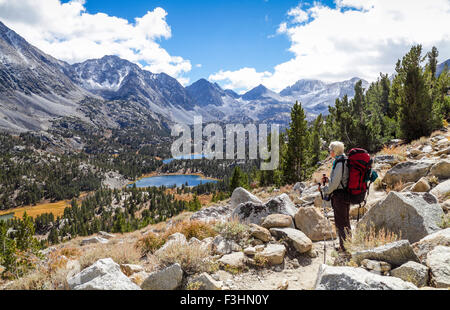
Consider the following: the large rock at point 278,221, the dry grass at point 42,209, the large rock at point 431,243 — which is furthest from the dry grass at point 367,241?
the dry grass at point 42,209

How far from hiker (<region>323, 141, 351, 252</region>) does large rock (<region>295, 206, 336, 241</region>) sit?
4.45ft

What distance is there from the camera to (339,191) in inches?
245

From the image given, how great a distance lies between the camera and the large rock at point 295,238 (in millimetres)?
6765

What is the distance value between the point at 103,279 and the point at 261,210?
20.8 ft

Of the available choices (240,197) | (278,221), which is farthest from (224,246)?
(240,197)

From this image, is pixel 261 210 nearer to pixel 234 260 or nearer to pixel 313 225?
pixel 313 225

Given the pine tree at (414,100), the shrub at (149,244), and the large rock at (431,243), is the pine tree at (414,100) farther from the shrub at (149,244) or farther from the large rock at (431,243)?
the shrub at (149,244)

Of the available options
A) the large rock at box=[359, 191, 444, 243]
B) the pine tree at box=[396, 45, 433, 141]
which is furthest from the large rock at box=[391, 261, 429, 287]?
the pine tree at box=[396, 45, 433, 141]

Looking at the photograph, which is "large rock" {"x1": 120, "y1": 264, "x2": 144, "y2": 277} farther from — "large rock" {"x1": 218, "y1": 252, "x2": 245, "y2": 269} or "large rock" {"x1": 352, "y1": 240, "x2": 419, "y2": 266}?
"large rock" {"x1": 352, "y1": 240, "x2": 419, "y2": 266}

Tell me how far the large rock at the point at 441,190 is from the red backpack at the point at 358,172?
12.3ft

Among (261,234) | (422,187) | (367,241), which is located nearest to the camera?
(367,241)
